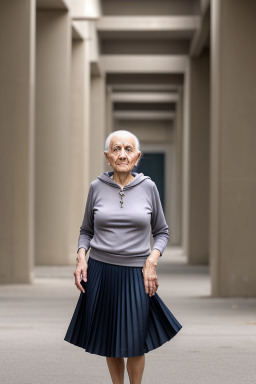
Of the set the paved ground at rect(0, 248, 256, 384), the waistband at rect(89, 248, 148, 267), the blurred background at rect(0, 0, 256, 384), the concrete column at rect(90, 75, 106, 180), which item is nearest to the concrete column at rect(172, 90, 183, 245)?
the blurred background at rect(0, 0, 256, 384)

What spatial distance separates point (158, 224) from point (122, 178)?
1.05 ft

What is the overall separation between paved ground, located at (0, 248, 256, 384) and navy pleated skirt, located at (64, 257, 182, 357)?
1.59m

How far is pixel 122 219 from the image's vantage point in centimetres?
456

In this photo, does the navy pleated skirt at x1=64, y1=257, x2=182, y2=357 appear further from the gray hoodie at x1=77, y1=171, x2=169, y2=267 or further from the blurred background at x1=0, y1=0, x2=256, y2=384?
the blurred background at x1=0, y1=0, x2=256, y2=384

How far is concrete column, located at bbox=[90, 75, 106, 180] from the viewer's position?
27.6 metres

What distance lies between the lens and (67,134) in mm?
20062

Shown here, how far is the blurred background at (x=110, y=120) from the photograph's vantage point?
40.8 ft
